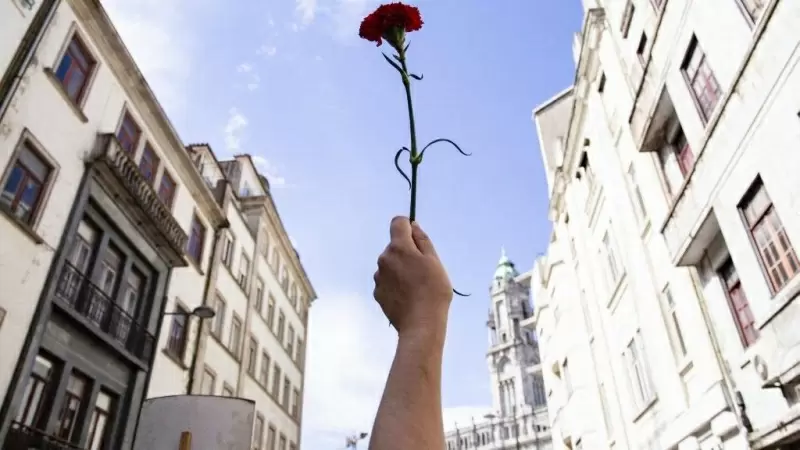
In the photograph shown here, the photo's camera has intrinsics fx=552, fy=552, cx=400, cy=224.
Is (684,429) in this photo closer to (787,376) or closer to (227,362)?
(787,376)

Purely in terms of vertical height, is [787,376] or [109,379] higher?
[109,379]

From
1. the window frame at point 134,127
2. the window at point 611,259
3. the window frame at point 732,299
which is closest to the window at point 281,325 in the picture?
the window frame at point 134,127

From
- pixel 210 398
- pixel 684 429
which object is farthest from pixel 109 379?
pixel 684 429

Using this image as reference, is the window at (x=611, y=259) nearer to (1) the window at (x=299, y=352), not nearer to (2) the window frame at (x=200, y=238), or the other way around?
(2) the window frame at (x=200, y=238)

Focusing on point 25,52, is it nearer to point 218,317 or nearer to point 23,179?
point 23,179

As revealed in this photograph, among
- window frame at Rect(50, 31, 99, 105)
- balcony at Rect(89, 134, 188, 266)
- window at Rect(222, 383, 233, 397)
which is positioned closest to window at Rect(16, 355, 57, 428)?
balcony at Rect(89, 134, 188, 266)

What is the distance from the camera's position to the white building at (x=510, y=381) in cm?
10194

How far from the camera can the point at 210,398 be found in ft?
18.3

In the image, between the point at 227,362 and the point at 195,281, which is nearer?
the point at 195,281

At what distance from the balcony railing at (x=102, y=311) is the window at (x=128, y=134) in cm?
434

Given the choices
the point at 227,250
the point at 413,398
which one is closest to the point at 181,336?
the point at 227,250

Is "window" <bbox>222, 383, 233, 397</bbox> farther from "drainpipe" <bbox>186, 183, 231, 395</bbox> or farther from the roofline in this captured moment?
the roofline

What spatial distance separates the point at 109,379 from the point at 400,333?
15.5m

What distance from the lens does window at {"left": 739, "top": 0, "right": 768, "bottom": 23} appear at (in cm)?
940
